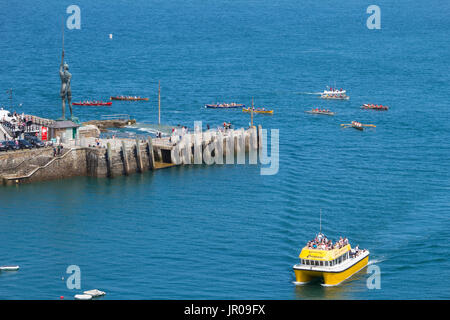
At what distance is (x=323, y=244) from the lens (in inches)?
3871

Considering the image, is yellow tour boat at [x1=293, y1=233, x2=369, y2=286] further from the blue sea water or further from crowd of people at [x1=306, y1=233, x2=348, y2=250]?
the blue sea water

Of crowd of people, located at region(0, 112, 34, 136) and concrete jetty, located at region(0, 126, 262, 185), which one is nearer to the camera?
concrete jetty, located at region(0, 126, 262, 185)

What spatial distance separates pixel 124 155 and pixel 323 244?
4069 centimetres

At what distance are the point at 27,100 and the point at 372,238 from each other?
9947 cm

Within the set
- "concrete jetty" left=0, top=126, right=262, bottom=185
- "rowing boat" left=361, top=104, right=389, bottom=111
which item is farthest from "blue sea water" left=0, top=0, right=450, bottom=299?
"rowing boat" left=361, top=104, right=389, bottom=111

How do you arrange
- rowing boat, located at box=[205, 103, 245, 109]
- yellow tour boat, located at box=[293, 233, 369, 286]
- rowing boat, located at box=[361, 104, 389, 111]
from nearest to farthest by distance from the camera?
yellow tour boat, located at box=[293, 233, 369, 286] < rowing boat, located at box=[205, 103, 245, 109] < rowing boat, located at box=[361, 104, 389, 111]

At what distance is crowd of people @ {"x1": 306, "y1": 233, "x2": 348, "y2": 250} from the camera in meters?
98.0

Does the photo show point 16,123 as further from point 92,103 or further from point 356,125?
point 356,125

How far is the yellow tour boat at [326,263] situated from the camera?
313 ft

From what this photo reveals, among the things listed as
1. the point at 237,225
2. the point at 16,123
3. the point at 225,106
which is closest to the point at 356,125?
the point at 225,106

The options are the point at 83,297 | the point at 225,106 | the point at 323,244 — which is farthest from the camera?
the point at 225,106
